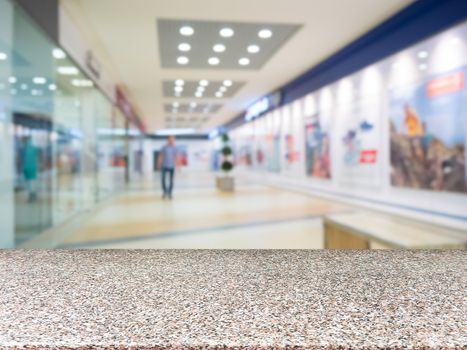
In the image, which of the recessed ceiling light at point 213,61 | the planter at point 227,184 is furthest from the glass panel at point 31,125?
the planter at point 227,184

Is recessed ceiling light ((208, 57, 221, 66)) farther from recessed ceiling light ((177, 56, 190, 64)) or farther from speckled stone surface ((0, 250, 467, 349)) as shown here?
speckled stone surface ((0, 250, 467, 349))

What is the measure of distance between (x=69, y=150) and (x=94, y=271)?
23.6ft

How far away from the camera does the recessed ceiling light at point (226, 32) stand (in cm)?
824

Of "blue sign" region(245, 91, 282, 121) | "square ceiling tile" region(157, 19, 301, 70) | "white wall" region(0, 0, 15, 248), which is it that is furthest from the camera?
"blue sign" region(245, 91, 282, 121)

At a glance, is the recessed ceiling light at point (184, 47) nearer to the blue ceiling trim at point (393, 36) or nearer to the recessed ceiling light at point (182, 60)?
the recessed ceiling light at point (182, 60)

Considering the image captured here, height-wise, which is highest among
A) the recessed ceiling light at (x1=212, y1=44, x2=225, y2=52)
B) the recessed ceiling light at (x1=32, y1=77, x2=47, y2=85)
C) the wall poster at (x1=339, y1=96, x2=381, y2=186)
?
the recessed ceiling light at (x1=212, y1=44, x2=225, y2=52)

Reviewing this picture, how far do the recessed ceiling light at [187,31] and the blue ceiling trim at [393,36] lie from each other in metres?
3.64

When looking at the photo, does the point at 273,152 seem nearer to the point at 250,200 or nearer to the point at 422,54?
the point at 250,200

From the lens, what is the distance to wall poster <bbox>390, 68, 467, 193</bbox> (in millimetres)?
6297

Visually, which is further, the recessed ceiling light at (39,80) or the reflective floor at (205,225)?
the reflective floor at (205,225)

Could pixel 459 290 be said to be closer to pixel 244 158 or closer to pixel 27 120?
pixel 27 120

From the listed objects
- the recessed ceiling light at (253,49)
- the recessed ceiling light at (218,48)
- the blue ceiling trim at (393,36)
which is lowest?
the blue ceiling trim at (393,36)

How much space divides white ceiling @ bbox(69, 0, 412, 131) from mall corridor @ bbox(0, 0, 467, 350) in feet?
0.18

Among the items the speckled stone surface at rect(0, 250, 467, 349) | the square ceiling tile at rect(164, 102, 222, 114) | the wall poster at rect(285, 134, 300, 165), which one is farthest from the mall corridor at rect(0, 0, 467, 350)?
the square ceiling tile at rect(164, 102, 222, 114)
